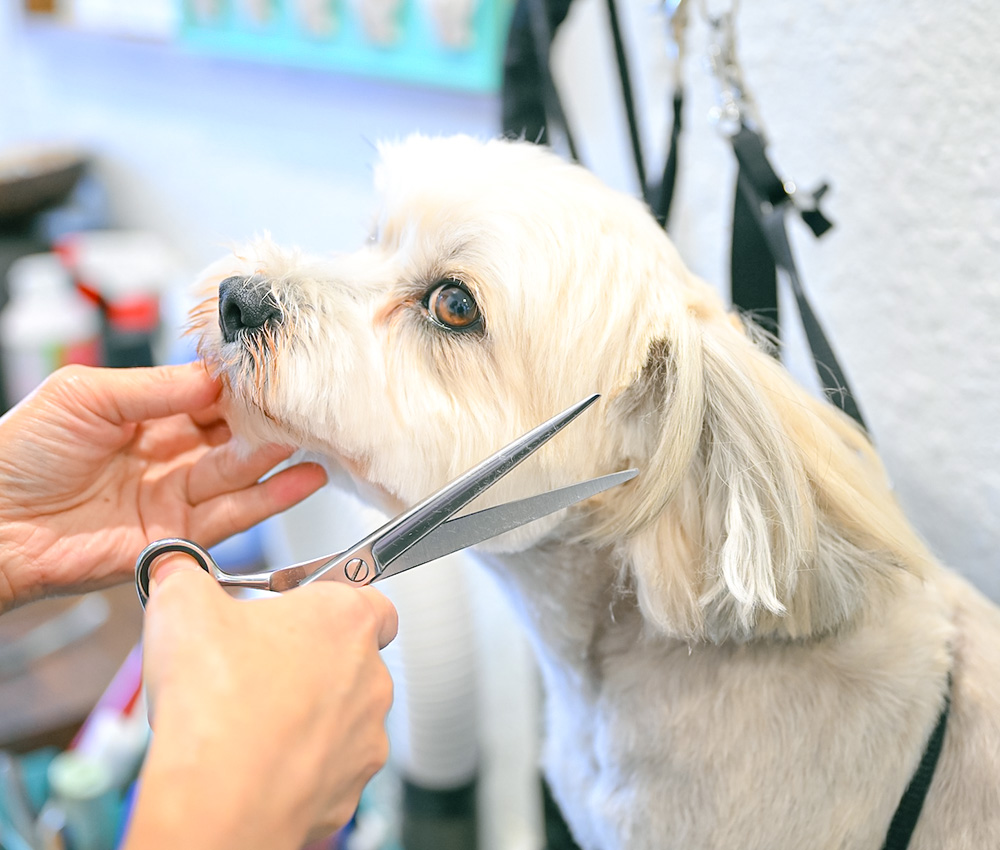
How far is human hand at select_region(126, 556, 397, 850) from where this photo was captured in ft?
1.14

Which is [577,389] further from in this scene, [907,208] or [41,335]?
[41,335]

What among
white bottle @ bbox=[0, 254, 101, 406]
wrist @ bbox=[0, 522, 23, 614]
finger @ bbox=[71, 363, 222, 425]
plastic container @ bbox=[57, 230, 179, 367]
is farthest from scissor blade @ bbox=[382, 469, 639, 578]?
plastic container @ bbox=[57, 230, 179, 367]

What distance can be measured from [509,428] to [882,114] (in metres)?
0.48

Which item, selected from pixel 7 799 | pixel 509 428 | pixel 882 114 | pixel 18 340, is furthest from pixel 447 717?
pixel 18 340

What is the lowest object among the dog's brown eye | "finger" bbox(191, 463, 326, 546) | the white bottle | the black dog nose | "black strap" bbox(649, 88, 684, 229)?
the white bottle

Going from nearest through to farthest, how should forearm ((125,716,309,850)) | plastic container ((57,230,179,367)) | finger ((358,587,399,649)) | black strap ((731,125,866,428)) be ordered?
forearm ((125,716,309,850)) → finger ((358,587,399,649)) → black strap ((731,125,866,428)) → plastic container ((57,230,179,367))

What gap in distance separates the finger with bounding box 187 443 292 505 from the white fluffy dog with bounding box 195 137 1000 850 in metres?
0.07

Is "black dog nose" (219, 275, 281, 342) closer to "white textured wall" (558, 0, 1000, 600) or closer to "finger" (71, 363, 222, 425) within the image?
"finger" (71, 363, 222, 425)

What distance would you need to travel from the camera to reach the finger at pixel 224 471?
658mm

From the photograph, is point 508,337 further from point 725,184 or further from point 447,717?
point 447,717

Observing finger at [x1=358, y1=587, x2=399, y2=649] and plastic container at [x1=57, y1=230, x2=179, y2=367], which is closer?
finger at [x1=358, y1=587, x2=399, y2=649]

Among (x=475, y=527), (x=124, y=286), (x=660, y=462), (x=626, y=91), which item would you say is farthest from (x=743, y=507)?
(x=124, y=286)

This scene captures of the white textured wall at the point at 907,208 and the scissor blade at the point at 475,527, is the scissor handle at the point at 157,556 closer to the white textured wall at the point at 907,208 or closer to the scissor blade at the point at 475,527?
the scissor blade at the point at 475,527

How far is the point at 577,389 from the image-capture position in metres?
0.58
